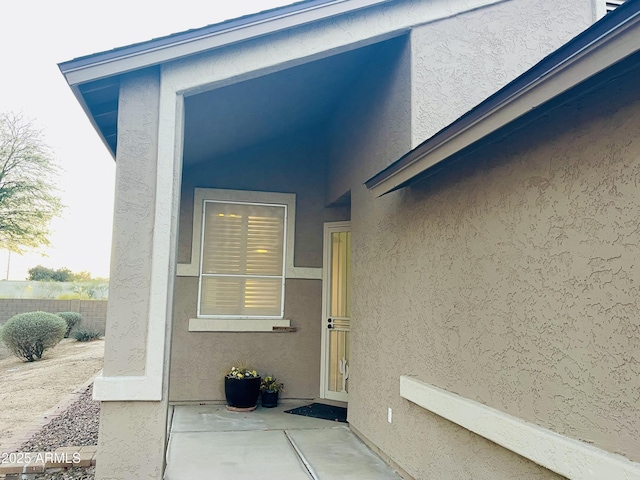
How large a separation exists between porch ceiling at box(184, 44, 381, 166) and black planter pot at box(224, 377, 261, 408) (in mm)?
3500

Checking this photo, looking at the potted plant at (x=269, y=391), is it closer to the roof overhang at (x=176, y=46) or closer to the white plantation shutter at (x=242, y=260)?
the white plantation shutter at (x=242, y=260)

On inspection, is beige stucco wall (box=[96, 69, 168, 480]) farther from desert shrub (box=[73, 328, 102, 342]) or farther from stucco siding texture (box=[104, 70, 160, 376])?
Answer: desert shrub (box=[73, 328, 102, 342])

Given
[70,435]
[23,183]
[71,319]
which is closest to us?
[70,435]

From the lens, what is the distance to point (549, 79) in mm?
2352

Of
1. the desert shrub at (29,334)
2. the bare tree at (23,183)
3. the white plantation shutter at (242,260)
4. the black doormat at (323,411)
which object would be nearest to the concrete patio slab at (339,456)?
the black doormat at (323,411)

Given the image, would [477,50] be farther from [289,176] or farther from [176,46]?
[289,176]

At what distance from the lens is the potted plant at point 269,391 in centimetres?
742

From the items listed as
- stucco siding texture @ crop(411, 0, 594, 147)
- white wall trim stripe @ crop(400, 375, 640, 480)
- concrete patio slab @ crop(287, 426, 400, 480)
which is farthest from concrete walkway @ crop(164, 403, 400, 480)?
stucco siding texture @ crop(411, 0, 594, 147)

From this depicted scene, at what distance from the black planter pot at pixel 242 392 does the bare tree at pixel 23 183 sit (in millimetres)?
16698

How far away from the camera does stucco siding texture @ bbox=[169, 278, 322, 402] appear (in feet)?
24.5

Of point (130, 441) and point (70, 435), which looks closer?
point (130, 441)

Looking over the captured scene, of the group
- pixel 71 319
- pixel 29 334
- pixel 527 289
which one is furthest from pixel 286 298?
pixel 71 319

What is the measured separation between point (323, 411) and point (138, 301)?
405cm

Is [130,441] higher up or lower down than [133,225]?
lower down
